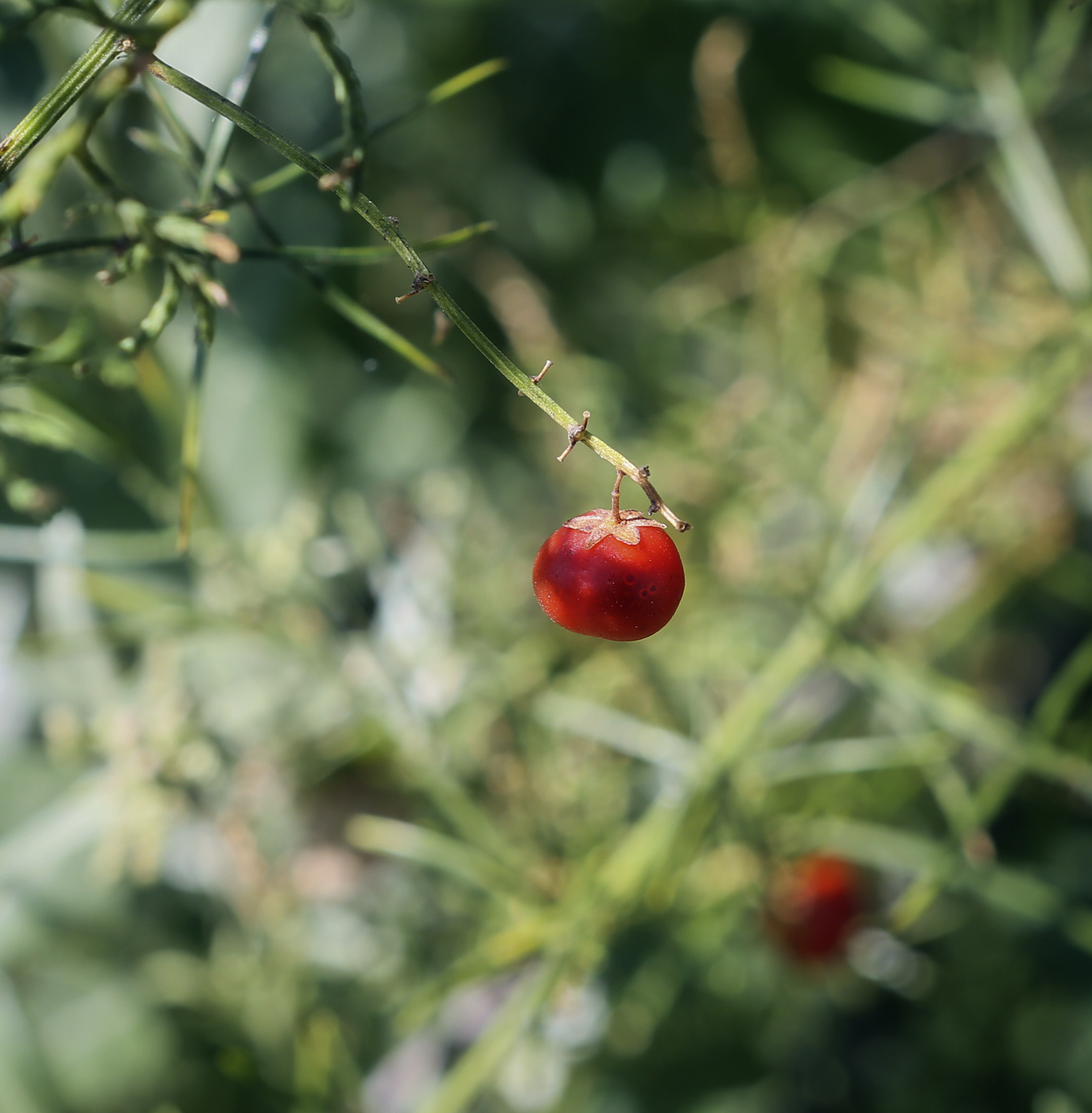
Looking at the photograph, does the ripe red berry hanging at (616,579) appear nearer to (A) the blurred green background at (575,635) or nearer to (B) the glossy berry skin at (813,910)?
(A) the blurred green background at (575,635)

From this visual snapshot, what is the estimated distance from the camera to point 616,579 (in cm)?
29

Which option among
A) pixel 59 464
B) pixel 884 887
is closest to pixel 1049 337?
pixel 884 887

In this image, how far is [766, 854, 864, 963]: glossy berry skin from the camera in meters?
0.73

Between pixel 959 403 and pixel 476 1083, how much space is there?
605 mm

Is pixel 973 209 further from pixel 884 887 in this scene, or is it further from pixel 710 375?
pixel 884 887

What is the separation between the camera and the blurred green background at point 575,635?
27.5 inches

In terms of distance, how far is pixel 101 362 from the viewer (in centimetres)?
29

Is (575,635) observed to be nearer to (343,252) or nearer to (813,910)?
(813,910)

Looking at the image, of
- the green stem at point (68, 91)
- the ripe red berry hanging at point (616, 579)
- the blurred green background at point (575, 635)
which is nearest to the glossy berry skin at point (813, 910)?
the blurred green background at point (575, 635)

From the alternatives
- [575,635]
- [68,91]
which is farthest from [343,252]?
[575,635]

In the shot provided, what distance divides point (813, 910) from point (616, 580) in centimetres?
55

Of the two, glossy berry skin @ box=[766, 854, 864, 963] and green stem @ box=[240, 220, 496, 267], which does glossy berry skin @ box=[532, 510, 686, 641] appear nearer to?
green stem @ box=[240, 220, 496, 267]

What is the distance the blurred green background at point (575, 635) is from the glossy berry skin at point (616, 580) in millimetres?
346

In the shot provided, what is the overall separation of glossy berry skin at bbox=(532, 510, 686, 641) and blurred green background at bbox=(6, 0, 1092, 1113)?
13.6 inches
